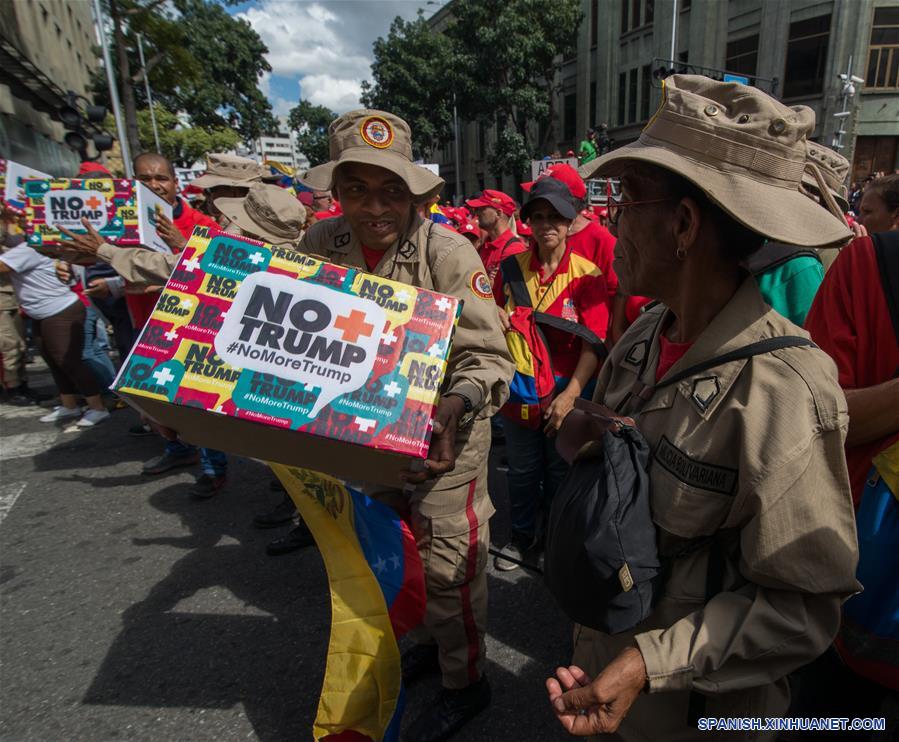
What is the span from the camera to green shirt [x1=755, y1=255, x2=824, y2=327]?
6.37 feet

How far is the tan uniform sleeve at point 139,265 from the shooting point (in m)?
3.01

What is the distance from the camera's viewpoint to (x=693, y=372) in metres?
1.11

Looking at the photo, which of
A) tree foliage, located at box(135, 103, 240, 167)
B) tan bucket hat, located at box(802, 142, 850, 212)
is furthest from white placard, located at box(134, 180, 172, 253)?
tree foliage, located at box(135, 103, 240, 167)

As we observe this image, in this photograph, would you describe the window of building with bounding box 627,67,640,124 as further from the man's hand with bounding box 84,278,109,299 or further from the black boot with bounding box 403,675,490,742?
the black boot with bounding box 403,675,490,742

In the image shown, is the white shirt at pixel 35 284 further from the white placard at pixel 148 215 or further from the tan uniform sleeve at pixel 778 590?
the tan uniform sleeve at pixel 778 590

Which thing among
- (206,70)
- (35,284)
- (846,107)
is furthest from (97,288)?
(206,70)

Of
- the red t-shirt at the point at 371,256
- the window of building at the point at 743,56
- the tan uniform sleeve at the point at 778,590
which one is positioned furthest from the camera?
the window of building at the point at 743,56

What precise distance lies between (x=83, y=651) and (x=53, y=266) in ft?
13.4

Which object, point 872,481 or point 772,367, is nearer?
point 772,367

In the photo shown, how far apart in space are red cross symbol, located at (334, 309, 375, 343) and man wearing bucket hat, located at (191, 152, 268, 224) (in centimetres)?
312

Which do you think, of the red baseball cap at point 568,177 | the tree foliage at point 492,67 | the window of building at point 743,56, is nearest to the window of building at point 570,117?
the tree foliage at point 492,67

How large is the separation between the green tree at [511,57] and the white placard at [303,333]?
28.4 metres

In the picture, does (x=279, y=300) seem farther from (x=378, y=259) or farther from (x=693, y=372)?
(x=693, y=372)

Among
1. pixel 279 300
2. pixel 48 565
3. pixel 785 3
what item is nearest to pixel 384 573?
pixel 279 300
